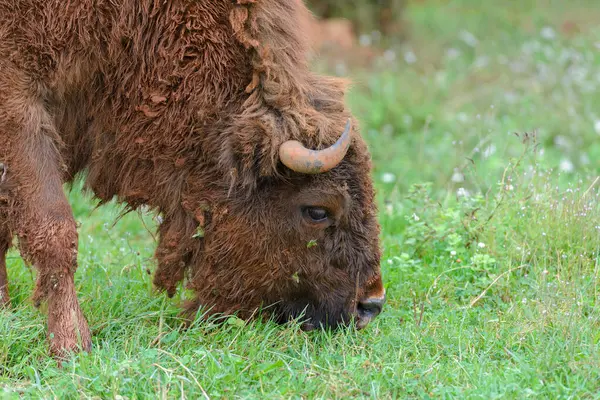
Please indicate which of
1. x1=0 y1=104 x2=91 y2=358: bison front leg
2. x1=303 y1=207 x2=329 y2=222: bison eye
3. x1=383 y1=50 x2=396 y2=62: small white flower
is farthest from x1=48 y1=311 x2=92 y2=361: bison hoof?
x1=383 y1=50 x2=396 y2=62: small white flower

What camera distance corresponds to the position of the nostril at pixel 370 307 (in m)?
4.66

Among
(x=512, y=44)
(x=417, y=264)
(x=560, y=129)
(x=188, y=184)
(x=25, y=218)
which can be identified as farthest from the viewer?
(x=512, y=44)

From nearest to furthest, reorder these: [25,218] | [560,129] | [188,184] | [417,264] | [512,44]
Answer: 1. [25,218]
2. [188,184]
3. [417,264]
4. [560,129]
5. [512,44]

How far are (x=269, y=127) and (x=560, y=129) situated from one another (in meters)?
5.96

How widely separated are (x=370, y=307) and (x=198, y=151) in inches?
49.2

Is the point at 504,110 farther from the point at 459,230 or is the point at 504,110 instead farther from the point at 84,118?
the point at 84,118

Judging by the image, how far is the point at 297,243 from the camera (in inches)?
178

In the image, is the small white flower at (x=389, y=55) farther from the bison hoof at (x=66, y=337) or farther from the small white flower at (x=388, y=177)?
the bison hoof at (x=66, y=337)

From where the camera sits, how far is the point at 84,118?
15.0ft

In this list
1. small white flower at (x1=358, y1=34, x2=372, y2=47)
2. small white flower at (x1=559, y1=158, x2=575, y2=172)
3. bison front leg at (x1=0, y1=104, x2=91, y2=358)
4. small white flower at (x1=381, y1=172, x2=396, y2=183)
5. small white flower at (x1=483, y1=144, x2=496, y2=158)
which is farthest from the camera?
small white flower at (x1=358, y1=34, x2=372, y2=47)

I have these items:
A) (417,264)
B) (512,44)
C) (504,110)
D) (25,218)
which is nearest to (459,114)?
(504,110)

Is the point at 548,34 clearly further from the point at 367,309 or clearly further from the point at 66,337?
the point at 66,337

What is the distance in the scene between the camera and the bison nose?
4.66 m

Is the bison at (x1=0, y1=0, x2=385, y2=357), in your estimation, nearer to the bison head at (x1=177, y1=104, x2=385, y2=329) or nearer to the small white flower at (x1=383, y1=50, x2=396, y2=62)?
the bison head at (x1=177, y1=104, x2=385, y2=329)
